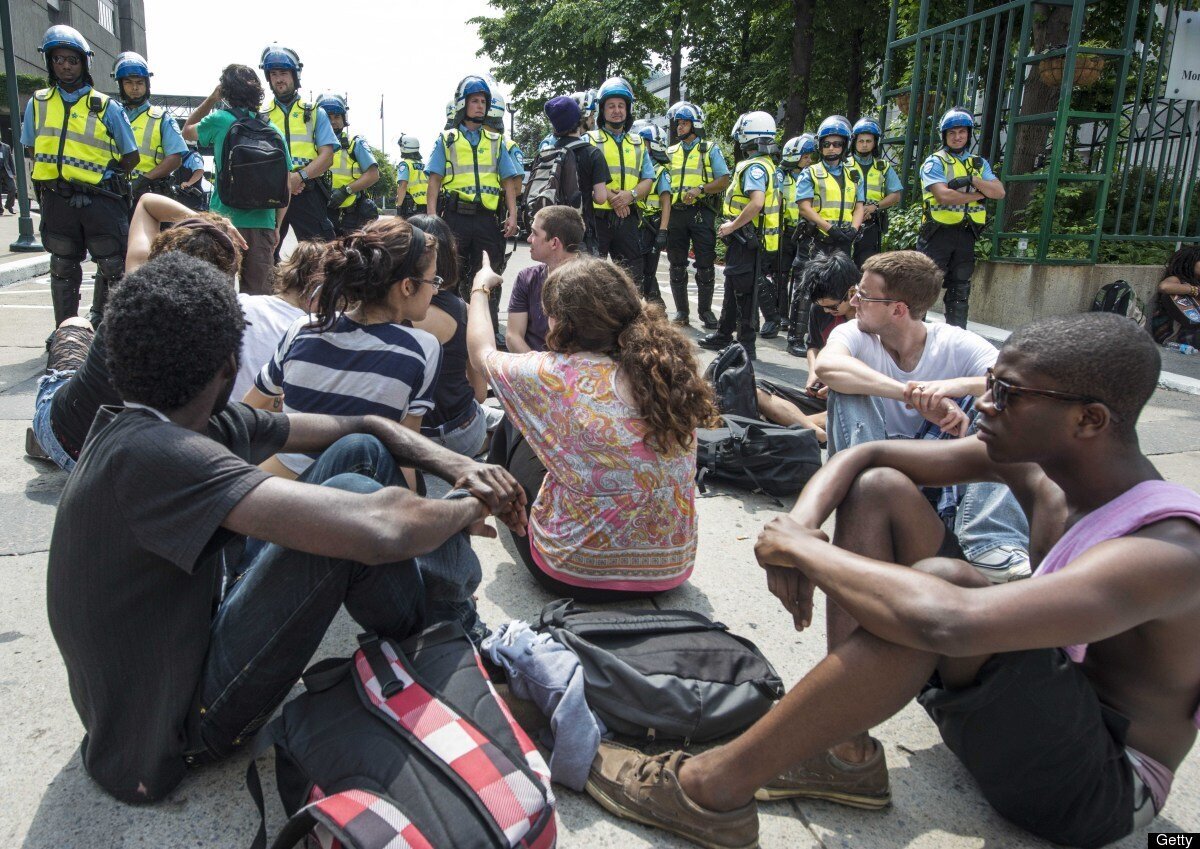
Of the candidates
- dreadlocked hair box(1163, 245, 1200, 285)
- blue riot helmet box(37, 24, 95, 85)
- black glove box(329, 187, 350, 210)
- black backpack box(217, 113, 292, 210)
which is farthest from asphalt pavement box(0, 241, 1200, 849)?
dreadlocked hair box(1163, 245, 1200, 285)

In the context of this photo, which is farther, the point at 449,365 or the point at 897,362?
the point at 449,365

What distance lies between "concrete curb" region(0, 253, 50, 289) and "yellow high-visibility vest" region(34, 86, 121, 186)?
4.78m

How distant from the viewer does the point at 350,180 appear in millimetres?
9586

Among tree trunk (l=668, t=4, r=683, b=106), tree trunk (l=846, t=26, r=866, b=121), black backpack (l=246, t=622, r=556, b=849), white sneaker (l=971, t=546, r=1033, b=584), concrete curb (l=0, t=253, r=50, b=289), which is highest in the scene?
tree trunk (l=668, t=4, r=683, b=106)

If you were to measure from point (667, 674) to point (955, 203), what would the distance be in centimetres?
680

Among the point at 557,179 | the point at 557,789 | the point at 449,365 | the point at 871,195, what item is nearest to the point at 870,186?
the point at 871,195

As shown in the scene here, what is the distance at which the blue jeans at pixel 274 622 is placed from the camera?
6.24ft

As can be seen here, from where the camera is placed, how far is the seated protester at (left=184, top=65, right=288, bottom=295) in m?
6.08

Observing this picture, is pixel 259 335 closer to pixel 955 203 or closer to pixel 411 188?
pixel 955 203

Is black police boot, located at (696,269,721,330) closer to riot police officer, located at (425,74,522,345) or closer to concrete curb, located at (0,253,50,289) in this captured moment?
riot police officer, located at (425,74,522,345)

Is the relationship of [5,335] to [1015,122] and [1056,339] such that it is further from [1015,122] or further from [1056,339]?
[1015,122]

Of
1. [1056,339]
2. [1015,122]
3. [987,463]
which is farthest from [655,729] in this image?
[1015,122]

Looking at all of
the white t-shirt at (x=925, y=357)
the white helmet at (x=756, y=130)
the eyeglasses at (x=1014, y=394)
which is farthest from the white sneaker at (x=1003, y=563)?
the white helmet at (x=756, y=130)

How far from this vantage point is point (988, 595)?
163 centimetres
